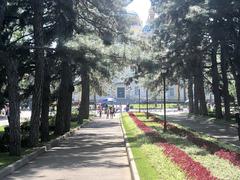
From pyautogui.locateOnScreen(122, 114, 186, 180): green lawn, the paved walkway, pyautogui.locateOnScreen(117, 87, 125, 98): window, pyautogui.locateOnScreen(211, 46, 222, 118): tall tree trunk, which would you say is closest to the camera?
pyautogui.locateOnScreen(122, 114, 186, 180): green lawn

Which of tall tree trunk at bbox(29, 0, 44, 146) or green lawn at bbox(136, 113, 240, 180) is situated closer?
green lawn at bbox(136, 113, 240, 180)

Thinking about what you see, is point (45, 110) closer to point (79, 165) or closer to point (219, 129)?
point (79, 165)

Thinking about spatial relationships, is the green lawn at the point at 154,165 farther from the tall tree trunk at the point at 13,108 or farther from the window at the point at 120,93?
the window at the point at 120,93

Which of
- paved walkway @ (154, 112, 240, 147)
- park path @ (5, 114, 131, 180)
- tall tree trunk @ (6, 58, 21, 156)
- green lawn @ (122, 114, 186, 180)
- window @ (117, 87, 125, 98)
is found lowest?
park path @ (5, 114, 131, 180)

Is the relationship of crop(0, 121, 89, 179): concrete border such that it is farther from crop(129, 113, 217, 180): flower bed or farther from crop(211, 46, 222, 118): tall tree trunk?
crop(211, 46, 222, 118): tall tree trunk

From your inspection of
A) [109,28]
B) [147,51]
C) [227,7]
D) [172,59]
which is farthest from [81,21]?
[172,59]

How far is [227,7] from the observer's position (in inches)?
1270

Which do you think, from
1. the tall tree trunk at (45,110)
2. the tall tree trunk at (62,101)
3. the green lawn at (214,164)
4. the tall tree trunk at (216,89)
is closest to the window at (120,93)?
the tall tree trunk at (216,89)

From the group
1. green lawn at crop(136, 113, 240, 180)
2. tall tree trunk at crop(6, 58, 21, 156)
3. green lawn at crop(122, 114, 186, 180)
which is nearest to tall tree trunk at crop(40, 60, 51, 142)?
tall tree trunk at crop(6, 58, 21, 156)

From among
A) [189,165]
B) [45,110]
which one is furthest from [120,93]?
[189,165]

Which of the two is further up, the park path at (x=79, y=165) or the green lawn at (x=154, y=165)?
the green lawn at (x=154, y=165)

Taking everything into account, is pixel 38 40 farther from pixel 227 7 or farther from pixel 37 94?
pixel 227 7

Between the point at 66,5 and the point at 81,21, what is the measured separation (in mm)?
3435

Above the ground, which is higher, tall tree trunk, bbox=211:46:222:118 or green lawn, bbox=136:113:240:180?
tall tree trunk, bbox=211:46:222:118
